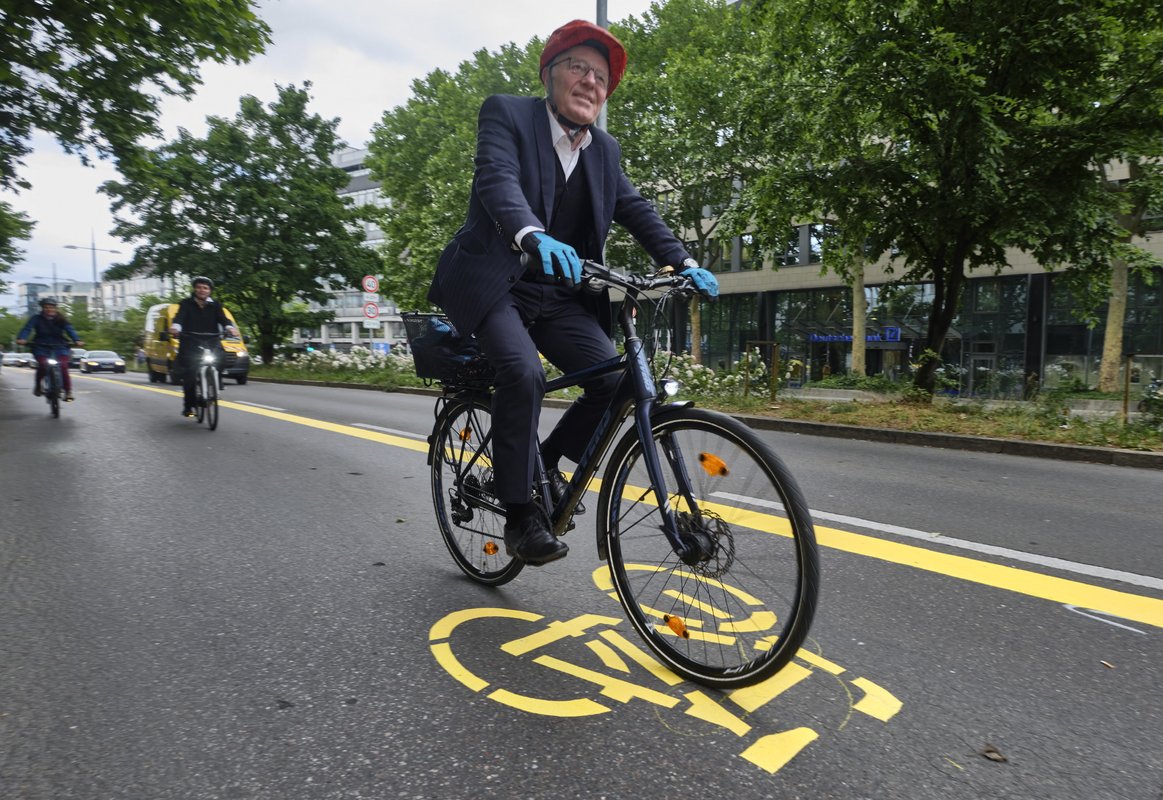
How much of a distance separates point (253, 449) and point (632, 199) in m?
5.80

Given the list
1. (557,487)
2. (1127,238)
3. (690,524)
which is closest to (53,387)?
(557,487)

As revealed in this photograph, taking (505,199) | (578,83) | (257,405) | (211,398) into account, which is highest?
(578,83)

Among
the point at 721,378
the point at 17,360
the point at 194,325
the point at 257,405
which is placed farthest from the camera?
the point at 17,360

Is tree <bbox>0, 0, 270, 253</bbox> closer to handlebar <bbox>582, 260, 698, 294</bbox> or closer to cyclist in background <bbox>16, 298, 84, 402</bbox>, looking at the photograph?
cyclist in background <bbox>16, 298, 84, 402</bbox>

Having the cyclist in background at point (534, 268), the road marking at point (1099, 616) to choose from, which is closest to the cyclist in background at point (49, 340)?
the cyclist in background at point (534, 268)

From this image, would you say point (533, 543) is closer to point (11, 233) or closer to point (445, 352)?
point (445, 352)

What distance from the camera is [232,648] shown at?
2559mm

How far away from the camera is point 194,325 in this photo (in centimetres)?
977

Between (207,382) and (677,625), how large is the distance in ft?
28.7

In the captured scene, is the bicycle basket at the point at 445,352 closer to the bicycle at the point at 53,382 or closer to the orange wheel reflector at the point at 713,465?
the orange wheel reflector at the point at 713,465

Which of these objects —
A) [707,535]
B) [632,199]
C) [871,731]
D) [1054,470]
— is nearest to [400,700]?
[707,535]

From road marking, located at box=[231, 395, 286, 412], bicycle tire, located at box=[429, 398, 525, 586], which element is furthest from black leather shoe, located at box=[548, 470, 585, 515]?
road marking, located at box=[231, 395, 286, 412]

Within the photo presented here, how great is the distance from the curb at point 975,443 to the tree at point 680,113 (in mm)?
15973

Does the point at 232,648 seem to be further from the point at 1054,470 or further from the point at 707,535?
the point at 1054,470
